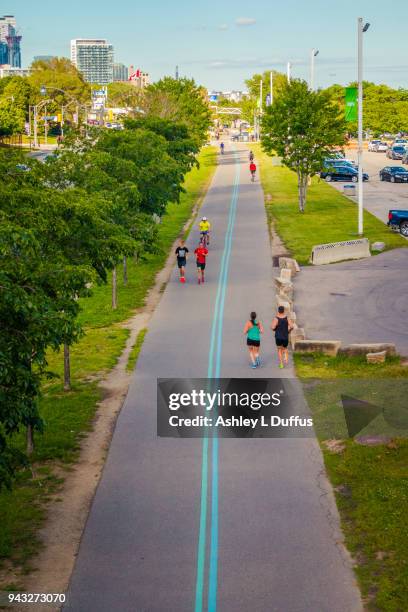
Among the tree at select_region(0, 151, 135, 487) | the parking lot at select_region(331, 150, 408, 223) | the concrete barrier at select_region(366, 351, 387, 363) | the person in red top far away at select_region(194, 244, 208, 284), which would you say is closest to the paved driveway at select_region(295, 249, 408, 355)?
the concrete barrier at select_region(366, 351, 387, 363)

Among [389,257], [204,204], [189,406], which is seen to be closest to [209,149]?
[204,204]

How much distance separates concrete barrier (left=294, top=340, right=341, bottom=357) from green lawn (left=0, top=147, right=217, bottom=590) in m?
4.48

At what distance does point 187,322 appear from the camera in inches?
1080

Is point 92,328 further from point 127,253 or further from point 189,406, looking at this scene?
point 189,406

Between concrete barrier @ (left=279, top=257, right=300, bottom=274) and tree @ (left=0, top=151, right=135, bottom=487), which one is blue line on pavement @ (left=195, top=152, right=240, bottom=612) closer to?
tree @ (left=0, top=151, right=135, bottom=487)

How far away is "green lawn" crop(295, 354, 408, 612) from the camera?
11984 mm

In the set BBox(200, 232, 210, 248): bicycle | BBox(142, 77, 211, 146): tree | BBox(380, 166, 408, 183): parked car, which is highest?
BBox(142, 77, 211, 146): tree

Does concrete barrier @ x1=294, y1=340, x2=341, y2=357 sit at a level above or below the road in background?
above

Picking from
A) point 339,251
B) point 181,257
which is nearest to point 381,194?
point 339,251

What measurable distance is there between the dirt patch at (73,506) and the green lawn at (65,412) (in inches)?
6.2

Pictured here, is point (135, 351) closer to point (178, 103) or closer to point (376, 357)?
point (376, 357)

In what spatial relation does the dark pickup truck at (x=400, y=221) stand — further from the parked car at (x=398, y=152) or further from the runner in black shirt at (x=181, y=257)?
the parked car at (x=398, y=152)

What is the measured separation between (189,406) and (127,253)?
410 centimetres

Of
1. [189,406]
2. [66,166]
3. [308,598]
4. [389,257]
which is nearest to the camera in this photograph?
[308,598]
